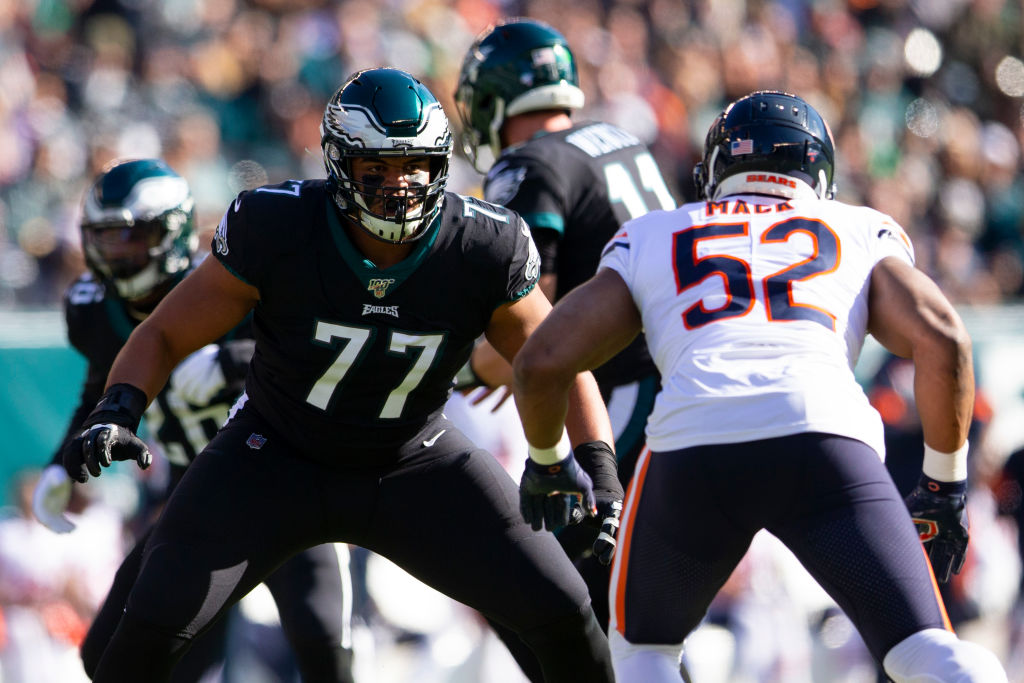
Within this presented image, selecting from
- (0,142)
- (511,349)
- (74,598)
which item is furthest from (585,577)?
(0,142)

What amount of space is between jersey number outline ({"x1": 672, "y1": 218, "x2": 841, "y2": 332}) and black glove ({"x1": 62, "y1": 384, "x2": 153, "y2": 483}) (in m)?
1.38

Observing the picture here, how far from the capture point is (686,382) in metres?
3.09

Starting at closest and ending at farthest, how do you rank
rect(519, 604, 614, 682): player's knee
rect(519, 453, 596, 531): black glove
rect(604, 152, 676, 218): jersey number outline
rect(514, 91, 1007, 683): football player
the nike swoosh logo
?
rect(514, 91, 1007, 683): football player → rect(519, 453, 596, 531): black glove → rect(519, 604, 614, 682): player's knee → the nike swoosh logo → rect(604, 152, 676, 218): jersey number outline

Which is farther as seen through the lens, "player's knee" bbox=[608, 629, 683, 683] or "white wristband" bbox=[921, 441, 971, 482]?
"white wristband" bbox=[921, 441, 971, 482]

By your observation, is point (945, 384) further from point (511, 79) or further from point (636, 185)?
point (511, 79)

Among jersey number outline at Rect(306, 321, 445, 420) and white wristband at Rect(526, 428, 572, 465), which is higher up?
jersey number outline at Rect(306, 321, 445, 420)

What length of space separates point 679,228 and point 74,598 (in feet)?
12.7

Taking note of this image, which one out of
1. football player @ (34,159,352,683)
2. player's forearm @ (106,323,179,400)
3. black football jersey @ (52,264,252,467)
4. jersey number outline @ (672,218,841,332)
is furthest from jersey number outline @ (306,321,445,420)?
black football jersey @ (52,264,252,467)

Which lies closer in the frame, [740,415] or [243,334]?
[740,415]

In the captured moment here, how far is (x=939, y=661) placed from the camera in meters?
2.74

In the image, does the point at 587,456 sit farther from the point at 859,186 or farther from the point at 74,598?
the point at 859,186

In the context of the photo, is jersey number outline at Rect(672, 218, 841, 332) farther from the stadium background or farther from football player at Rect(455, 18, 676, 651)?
the stadium background

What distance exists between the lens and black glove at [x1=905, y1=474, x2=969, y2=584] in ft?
10.9

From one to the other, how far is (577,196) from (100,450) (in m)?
1.73
